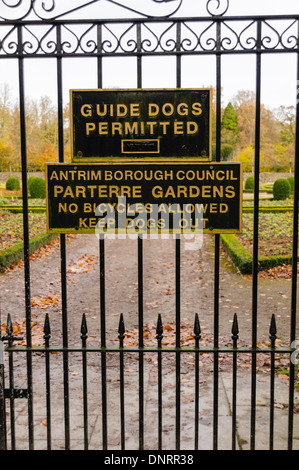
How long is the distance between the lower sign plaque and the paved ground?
1809 mm

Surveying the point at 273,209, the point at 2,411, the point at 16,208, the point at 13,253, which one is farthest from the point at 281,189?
the point at 2,411

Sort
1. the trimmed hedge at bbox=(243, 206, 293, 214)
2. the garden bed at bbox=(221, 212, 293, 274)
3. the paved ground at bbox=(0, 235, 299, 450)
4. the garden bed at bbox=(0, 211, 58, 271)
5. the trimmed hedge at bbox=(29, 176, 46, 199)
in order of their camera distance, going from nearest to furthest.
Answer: the paved ground at bbox=(0, 235, 299, 450), the garden bed at bbox=(221, 212, 293, 274), the garden bed at bbox=(0, 211, 58, 271), the trimmed hedge at bbox=(243, 206, 293, 214), the trimmed hedge at bbox=(29, 176, 46, 199)

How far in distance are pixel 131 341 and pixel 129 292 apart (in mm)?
3031

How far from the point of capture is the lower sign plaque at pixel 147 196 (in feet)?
9.51

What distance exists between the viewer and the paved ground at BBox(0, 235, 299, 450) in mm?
3775

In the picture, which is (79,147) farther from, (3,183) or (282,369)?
(3,183)

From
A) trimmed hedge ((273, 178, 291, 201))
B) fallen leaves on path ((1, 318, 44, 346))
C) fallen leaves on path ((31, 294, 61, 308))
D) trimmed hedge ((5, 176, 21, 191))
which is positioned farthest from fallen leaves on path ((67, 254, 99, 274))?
trimmed hedge ((5, 176, 21, 191))

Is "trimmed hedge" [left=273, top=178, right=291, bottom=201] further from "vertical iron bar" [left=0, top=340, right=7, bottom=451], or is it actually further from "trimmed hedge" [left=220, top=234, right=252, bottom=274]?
"vertical iron bar" [left=0, top=340, right=7, bottom=451]

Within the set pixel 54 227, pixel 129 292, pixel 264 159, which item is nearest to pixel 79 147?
pixel 54 227

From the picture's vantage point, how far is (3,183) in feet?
106

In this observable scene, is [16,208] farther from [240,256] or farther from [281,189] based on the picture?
[281,189]

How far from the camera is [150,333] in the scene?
6602 millimetres

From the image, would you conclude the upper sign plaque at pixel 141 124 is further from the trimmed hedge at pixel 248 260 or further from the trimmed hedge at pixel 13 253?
the trimmed hedge at pixel 13 253

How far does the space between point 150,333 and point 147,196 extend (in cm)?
406
